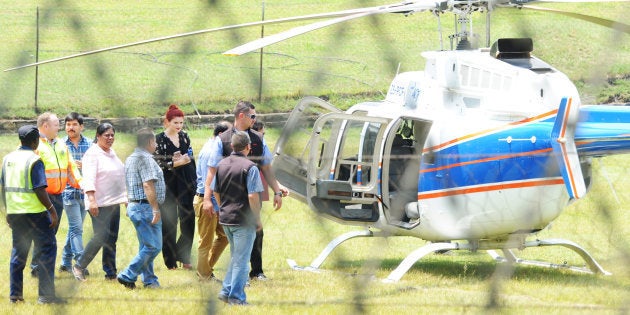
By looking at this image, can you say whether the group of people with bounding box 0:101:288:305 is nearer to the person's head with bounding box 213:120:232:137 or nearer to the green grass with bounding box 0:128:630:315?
the person's head with bounding box 213:120:232:137

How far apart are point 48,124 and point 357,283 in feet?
8.27

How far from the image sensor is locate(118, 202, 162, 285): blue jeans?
245 inches

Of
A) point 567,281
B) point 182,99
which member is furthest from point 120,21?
point 567,281

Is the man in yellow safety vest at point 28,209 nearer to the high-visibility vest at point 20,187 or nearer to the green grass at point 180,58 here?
the high-visibility vest at point 20,187

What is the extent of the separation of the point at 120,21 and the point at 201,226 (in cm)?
300

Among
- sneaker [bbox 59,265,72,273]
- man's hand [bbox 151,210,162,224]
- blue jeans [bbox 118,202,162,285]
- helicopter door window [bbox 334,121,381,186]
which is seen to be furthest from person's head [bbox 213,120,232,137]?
helicopter door window [bbox 334,121,381,186]

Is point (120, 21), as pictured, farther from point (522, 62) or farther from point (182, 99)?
point (522, 62)

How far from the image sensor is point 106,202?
5324mm

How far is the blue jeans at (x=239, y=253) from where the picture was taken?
563 cm

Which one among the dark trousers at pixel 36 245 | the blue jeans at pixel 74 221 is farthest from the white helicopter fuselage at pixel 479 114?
the blue jeans at pixel 74 221

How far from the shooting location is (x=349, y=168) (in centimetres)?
889

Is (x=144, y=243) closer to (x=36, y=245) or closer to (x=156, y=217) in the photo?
(x=156, y=217)

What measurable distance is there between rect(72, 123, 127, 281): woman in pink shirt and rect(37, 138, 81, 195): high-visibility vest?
128 centimetres

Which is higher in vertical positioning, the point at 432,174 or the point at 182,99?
the point at 182,99
